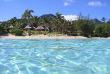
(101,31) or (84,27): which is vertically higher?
(84,27)

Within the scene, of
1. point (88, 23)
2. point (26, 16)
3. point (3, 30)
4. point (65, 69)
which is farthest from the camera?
point (26, 16)

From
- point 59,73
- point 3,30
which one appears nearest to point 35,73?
point 59,73

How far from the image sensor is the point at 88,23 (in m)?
34.2

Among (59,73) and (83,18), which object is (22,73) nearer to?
(59,73)

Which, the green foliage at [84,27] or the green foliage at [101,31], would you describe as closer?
the green foliage at [84,27]

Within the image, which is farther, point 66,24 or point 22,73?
point 66,24

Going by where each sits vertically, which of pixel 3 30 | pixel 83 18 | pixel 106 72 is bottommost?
pixel 106 72

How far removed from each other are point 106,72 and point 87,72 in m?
0.69

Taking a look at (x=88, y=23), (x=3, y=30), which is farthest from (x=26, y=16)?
(x=88, y=23)

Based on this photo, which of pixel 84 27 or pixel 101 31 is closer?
pixel 84 27

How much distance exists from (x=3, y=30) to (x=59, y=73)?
3047 centimetres

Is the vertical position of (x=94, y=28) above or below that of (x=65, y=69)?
above

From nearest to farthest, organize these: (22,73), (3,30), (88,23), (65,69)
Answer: (22,73), (65,69), (3,30), (88,23)

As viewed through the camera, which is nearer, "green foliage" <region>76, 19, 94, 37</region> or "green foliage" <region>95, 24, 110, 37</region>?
Answer: "green foliage" <region>76, 19, 94, 37</region>
